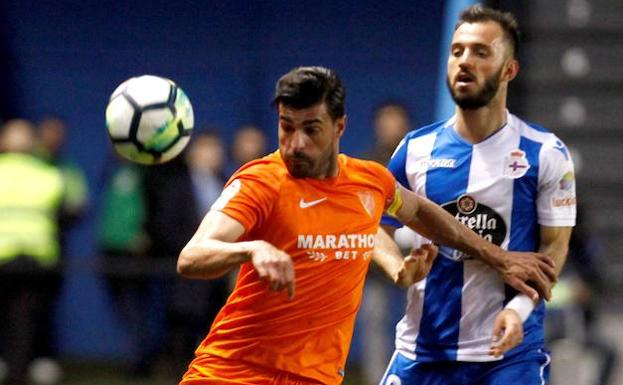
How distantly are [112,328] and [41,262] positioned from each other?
3.02m

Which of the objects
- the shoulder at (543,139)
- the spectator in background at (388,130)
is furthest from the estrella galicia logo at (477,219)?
the spectator in background at (388,130)

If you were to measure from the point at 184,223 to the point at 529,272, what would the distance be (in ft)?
19.1

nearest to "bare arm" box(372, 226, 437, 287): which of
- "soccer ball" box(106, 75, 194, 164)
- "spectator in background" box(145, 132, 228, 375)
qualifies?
"soccer ball" box(106, 75, 194, 164)

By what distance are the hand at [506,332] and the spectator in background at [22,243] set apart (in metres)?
5.74

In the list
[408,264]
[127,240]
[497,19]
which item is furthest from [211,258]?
[127,240]

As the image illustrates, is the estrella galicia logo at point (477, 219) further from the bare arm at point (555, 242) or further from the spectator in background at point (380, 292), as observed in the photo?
the spectator in background at point (380, 292)

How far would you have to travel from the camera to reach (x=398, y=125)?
33.9 ft

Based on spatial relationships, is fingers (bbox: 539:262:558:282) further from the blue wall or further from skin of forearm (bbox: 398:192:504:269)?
the blue wall

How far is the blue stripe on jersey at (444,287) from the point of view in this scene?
571 cm

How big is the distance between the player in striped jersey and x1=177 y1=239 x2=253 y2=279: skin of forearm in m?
1.44

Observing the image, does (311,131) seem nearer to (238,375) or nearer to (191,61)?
(238,375)

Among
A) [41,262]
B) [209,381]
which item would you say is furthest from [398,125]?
[209,381]

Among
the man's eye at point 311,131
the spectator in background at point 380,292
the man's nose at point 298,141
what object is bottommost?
the spectator in background at point 380,292

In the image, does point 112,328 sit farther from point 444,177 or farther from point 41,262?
point 444,177
